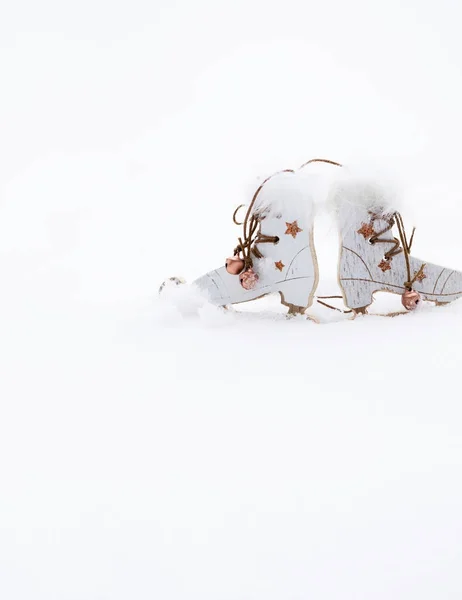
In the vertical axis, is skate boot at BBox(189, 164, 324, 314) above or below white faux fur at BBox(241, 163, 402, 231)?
below

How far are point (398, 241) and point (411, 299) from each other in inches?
5.0

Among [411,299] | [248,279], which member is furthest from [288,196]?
[411,299]

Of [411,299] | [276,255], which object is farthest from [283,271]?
[411,299]

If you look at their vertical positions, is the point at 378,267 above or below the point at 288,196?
below

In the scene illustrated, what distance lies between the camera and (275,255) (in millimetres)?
1316

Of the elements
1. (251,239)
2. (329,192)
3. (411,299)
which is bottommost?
(411,299)

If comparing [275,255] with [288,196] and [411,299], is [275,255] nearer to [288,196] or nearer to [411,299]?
[288,196]

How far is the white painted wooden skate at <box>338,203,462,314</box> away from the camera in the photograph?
1289 mm

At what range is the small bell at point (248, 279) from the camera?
1.31 meters

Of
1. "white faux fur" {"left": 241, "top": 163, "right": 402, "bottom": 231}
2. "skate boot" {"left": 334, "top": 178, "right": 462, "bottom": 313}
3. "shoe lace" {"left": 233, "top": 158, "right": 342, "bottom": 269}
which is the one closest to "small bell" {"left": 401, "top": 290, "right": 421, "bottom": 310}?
"skate boot" {"left": 334, "top": 178, "right": 462, "bottom": 313}

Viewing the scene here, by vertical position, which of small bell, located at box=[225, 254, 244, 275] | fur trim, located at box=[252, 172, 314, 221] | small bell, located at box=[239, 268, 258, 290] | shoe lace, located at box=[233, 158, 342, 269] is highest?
fur trim, located at box=[252, 172, 314, 221]

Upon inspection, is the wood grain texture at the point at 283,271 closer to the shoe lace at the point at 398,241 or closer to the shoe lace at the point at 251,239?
the shoe lace at the point at 251,239

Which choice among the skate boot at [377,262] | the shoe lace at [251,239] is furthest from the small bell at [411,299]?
the shoe lace at [251,239]

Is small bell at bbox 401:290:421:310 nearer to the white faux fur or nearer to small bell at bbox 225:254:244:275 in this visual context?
the white faux fur
